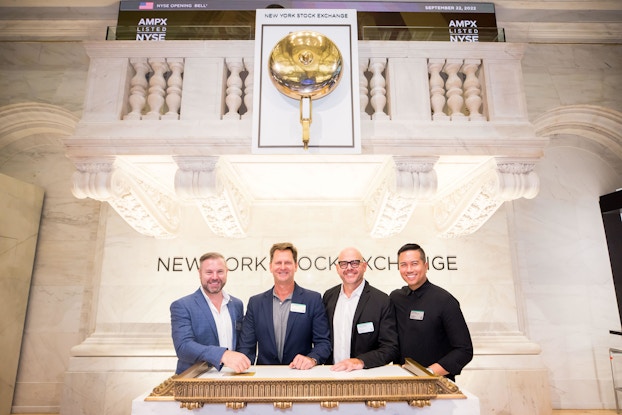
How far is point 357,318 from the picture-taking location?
2.98 meters

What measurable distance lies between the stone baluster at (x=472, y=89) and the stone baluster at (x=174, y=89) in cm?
260

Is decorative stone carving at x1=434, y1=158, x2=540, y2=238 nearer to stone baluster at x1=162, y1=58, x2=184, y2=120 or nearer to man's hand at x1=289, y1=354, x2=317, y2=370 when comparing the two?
man's hand at x1=289, y1=354, x2=317, y2=370

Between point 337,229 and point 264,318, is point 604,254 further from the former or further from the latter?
point 264,318

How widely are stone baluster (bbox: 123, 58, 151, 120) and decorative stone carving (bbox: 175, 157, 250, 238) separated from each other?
0.58 metres

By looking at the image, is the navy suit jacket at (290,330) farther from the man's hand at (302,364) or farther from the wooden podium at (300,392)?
the wooden podium at (300,392)

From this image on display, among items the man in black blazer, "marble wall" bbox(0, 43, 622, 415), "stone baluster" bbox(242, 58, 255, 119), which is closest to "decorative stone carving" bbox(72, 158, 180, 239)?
"marble wall" bbox(0, 43, 622, 415)

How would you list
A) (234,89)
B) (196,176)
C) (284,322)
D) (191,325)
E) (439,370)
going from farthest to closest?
(234,89) < (196,176) < (284,322) < (191,325) < (439,370)

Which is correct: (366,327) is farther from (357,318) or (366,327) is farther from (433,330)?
(433,330)

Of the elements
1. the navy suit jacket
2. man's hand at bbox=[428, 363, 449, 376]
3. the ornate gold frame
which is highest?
the navy suit jacket

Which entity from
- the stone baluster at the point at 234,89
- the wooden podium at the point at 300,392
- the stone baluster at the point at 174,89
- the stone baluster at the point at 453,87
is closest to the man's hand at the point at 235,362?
the wooden podium at the point at 300,392

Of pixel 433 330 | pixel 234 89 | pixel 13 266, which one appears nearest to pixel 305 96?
pixel 234 89

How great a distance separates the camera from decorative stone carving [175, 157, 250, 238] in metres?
3.56

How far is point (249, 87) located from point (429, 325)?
2486 mm

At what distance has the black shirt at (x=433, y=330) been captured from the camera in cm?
291
